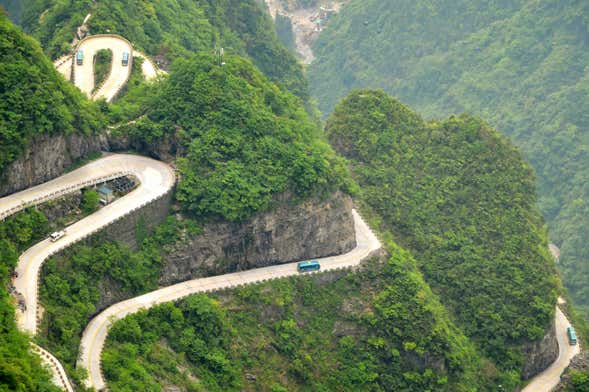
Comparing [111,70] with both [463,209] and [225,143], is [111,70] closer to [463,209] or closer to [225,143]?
[225,143]

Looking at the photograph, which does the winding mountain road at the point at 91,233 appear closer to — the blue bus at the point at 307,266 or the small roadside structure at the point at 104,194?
the small roadside structure at the point at 104,194

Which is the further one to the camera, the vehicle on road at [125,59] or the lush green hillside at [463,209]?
the vehicle on road at [125,59]

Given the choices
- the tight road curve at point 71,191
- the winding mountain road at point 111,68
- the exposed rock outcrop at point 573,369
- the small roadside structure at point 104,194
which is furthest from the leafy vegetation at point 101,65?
the exposed rock outcrop at point 573,369

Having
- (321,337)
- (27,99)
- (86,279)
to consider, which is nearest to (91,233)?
(86,279)

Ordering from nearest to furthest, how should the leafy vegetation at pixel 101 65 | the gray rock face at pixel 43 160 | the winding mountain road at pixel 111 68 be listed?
the gray rock face at pixel 43 160 → the winding mountain road at pixel 111 68 → the leafy vegetation at pixel 101 65

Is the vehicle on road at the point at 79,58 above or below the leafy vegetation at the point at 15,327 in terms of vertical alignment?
above

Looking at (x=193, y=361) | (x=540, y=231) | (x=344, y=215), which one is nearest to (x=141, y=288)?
(x=193, y=361)
